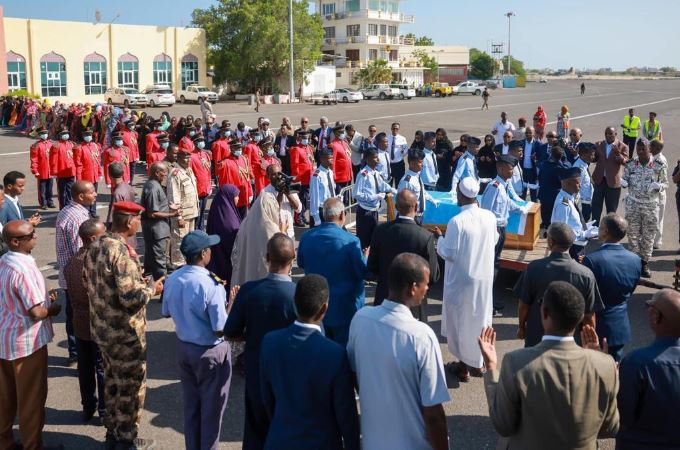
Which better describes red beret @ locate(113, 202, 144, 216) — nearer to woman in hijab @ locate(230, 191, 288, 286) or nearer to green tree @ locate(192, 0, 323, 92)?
woman in hijab @ locate(230, 191, 288, 286)

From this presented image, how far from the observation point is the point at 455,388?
21.4ft

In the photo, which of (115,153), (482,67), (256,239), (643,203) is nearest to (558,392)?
(256,239)

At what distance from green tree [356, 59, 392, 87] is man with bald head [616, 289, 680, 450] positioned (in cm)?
6616

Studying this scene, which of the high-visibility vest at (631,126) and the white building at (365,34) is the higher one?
the white building at (365,34)

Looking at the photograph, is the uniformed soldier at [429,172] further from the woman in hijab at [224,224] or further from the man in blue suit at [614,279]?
the man in blue suit at [614,279]

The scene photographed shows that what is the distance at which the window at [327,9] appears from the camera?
84250mm

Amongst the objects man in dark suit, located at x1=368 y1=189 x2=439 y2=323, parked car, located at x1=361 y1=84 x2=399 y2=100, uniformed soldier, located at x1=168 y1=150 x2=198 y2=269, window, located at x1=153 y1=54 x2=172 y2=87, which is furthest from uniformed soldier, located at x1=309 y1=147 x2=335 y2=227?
parked car, located at x1=361 y1=84 x2=399 y2=100

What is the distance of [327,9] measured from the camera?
3344 inches

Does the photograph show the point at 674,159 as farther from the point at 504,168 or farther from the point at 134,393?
the point at 134,393

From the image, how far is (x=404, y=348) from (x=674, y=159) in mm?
22130

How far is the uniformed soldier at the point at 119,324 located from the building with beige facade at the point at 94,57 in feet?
132

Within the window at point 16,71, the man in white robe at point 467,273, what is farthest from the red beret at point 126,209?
the window at point 16,71

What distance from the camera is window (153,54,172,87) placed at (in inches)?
2196

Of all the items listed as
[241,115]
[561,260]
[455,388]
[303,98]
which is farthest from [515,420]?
[303,98]
